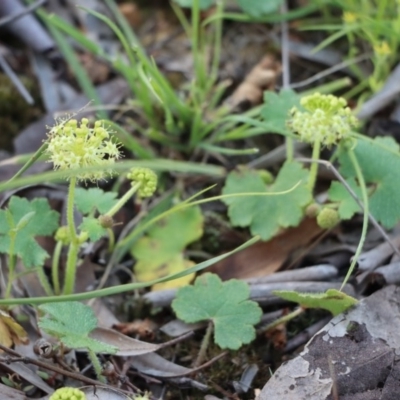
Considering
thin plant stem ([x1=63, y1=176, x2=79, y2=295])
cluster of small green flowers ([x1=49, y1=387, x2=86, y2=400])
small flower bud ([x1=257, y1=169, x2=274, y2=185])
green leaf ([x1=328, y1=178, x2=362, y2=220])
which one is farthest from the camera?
small flower bud ([x1=257, y1=169, x2=274, y2=185])

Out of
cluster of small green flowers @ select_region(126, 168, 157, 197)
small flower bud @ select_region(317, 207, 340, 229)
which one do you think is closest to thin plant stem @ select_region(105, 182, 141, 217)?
cluster of small green flowers @ select_region(126, 168, 157, 197)

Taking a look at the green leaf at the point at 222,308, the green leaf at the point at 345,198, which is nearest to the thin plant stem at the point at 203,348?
the green leaf at the point at 222,308

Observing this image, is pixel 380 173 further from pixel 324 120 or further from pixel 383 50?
pixel 383 50

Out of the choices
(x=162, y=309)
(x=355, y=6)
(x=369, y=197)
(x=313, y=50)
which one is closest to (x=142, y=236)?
(x=162, y=309)

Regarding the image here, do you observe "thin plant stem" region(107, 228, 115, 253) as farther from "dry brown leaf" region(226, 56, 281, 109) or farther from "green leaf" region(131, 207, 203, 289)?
"dry brown leaf" region(226, 56, 281, 109)

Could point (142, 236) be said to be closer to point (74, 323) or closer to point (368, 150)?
point (74, 323)

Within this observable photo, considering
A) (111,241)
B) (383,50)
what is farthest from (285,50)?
(111,241)
